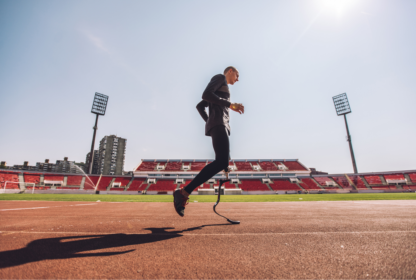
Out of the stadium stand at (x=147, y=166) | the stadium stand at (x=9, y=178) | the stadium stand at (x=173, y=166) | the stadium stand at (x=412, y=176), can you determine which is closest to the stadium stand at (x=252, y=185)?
the stadium stand at (x=173, y=166)

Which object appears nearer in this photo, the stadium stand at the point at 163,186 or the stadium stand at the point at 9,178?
the stadium stand at the point at 9,178

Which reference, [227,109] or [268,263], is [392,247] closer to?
[268,263]

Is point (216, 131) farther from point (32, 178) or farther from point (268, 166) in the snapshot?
point (268, 166)

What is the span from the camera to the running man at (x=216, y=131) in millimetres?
2623

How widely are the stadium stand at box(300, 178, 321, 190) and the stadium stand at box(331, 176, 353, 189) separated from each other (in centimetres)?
546

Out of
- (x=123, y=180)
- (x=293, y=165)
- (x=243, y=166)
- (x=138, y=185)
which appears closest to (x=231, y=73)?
(x=138, y=185)

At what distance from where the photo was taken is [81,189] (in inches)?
1580

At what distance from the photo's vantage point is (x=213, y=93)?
111 inches

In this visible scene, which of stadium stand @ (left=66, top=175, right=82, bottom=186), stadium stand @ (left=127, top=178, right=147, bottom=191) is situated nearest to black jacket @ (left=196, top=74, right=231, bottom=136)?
stadium stand @ (left=127, top=178, right=147, bottom=191)

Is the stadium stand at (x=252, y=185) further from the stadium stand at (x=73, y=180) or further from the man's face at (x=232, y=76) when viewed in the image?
the man's face at (x=232, y=76)

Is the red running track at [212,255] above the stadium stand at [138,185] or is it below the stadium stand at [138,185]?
above

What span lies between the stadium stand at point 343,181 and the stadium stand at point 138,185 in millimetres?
46596

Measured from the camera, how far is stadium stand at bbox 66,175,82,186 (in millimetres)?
40756

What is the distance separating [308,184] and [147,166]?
42.1m
